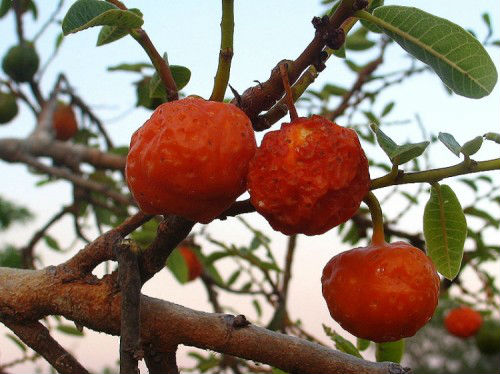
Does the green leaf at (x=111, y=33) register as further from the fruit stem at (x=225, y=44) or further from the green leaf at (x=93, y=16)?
the fruit stem at (x=225, y=44)

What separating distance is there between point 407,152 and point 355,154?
3.5 inches

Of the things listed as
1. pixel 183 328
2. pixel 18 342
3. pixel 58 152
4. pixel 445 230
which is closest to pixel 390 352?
pixel 445 230

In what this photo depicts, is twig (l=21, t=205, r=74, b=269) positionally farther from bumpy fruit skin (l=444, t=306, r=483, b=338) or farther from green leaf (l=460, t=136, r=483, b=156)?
bumpy fruit skin (l=444, t=306, r=483, b=338)

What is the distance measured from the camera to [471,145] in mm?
1107

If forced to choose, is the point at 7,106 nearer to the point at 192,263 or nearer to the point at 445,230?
the point at 192,263

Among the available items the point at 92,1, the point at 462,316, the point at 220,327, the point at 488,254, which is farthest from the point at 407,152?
the point at 462,316

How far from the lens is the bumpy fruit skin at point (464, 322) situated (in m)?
4.56

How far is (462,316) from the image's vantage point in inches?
180

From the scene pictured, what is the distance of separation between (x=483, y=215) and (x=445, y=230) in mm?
2418

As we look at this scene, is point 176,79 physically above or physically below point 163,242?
above

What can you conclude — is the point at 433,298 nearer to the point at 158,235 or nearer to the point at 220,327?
the point at 220,327

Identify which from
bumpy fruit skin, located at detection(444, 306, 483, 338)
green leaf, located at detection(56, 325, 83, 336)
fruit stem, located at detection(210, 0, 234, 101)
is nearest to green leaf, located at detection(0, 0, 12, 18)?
fruit stem, located at detection(210, 0, 234, 101)

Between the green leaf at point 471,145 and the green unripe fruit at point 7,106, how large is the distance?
4098 millimetres

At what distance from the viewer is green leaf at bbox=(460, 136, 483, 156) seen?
1.11m
